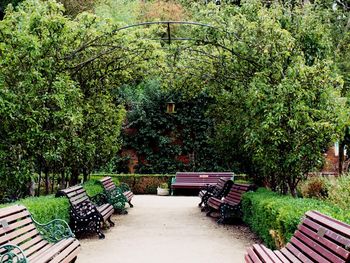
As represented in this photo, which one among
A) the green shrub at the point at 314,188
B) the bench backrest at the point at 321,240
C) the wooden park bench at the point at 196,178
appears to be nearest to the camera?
the bench backrest at the point at 321,240

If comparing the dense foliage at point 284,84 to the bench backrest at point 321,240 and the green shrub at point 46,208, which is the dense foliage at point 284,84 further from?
the green shrub at point 46,208

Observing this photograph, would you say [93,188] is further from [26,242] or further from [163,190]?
[163,190]

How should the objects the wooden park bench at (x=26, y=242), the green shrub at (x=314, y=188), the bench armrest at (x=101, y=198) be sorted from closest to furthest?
the wooden park bench at (x=26, y=242), the green shrub at (x=314, y=188), the bench armrest at (x=101, y=198)

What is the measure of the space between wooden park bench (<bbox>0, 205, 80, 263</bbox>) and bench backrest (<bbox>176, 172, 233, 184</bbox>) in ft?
41.6

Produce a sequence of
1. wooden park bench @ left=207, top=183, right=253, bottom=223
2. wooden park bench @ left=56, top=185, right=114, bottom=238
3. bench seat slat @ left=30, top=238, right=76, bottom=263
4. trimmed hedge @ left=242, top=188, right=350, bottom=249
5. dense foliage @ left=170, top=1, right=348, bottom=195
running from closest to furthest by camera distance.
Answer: bench seat slat @ left=30, top=238, right=76, bottom=263, trimmed hedge @ left=242, top=188, right=350, bottom=249, dense foliage @ left=170, top=1, right=348, bottom=195, wooden park bench @ left=56, top=185, right=114, bottom=238, wooden park bench @ left=207, top=183, right=253, bottom=223

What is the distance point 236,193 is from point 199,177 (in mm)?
8087

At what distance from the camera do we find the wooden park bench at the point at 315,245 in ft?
11.9

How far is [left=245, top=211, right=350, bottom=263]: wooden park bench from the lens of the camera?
3.62 m

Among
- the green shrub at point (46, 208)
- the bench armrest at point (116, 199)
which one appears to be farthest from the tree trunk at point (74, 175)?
the green shrub at point (46, 208)

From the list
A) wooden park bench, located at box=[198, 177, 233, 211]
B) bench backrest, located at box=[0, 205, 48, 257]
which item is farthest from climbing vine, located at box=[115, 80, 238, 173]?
bench backrest, located at box=[0, 205, 48, 257]

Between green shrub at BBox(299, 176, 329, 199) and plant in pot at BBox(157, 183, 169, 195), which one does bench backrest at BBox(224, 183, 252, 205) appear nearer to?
green shrub at BBox(299, 176, 329, 199)

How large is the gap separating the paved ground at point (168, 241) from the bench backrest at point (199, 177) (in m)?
6.23

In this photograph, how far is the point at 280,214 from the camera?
20.1 ft

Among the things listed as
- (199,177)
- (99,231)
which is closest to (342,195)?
(99,231)
